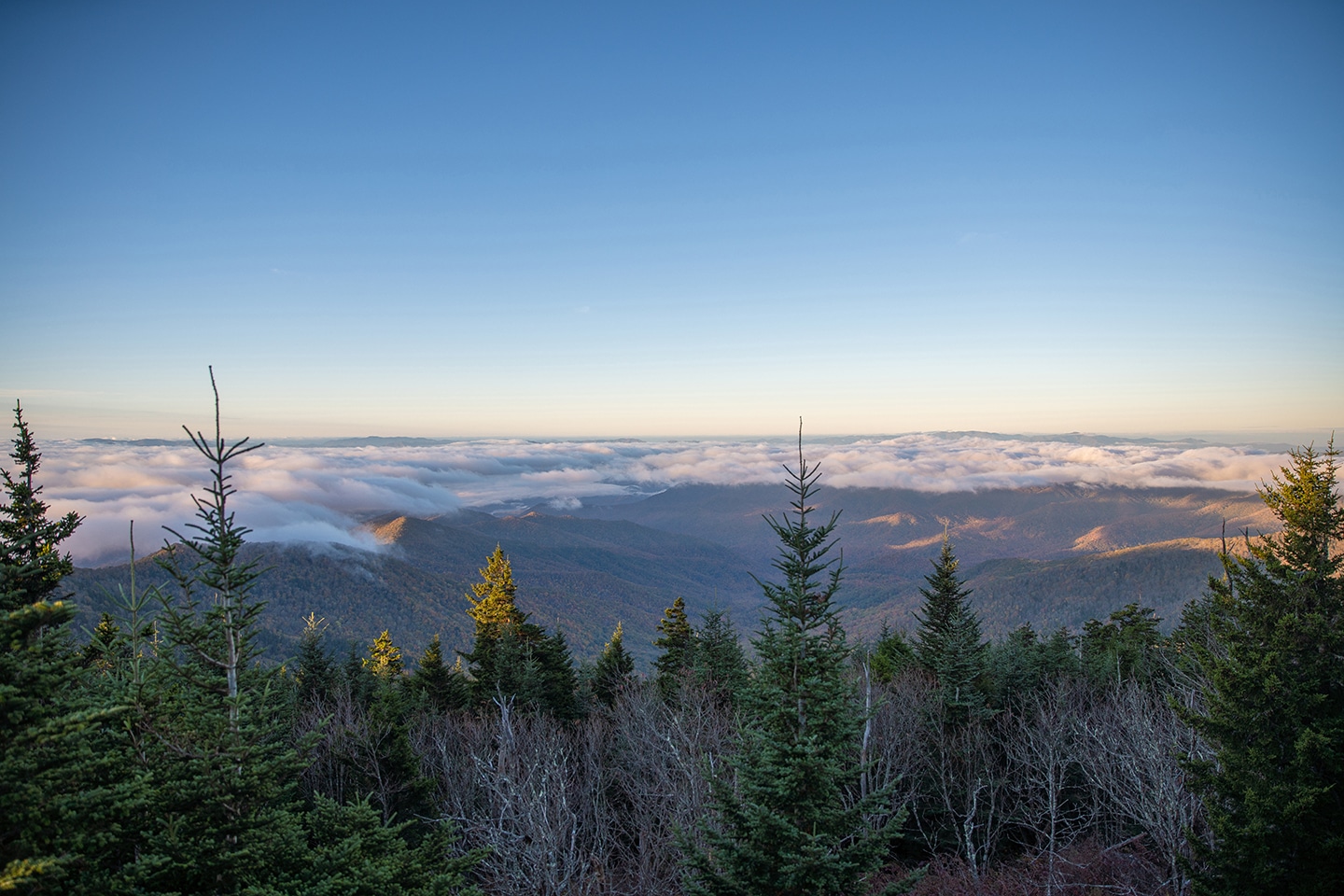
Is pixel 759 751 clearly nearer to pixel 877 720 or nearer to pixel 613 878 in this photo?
pixel 613 878

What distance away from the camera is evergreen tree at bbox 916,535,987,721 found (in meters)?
26.7

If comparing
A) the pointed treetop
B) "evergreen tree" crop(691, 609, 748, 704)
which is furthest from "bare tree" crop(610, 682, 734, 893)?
the pointed treetop

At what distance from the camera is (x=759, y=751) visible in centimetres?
1121

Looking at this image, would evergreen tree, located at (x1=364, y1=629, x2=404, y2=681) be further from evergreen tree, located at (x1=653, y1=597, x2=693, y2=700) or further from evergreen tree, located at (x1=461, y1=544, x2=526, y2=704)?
evergreen tree, located at (x1=653, y1=597, x2=693, y2=700)

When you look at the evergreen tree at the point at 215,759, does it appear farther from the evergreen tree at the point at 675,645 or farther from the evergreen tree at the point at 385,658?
the evergreen tree at the point at 385,658

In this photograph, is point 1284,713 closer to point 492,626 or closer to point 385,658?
point 492,626

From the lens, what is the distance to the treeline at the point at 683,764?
318 inches

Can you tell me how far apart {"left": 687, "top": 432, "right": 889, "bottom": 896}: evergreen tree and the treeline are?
0.05m

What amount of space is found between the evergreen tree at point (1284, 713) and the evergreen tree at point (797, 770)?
361 inches

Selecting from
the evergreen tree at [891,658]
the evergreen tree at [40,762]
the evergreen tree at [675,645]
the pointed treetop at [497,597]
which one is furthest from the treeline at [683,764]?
the pointed treetop at [497,597]

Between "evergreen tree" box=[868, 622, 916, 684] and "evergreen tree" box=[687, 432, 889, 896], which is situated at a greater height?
"evergreen tree" box=[687, 432, 889, 896]

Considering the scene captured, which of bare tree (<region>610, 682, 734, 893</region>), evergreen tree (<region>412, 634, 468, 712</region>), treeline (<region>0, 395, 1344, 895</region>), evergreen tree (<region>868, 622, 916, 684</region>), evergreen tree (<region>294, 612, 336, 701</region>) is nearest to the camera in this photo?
treeline (<region>0, 395, 1344, 895</region>)

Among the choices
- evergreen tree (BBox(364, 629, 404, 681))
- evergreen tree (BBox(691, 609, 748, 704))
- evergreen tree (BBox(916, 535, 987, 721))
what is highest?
evergreen tree (BBox(916, 535, 987, 721))

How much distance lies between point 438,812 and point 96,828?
12879 mm
